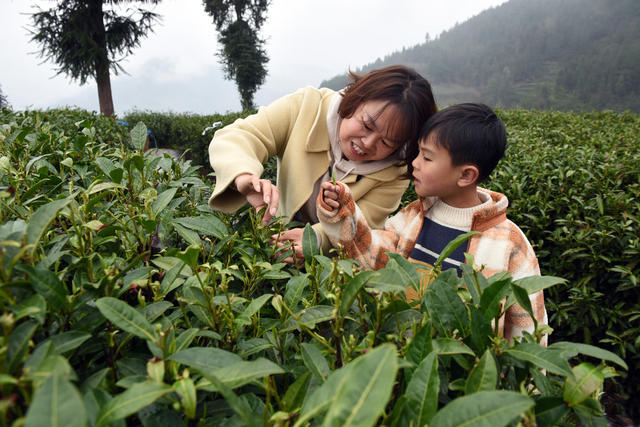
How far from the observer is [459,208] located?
192 centimetres

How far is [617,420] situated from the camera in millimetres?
2852

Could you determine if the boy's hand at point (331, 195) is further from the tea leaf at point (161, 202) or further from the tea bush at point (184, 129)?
the tea bush at point (184, 129)

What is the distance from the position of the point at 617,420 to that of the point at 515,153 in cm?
264

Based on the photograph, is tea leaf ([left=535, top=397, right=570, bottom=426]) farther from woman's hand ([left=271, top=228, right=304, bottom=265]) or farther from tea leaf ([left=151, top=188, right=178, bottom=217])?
tea leaf ([left=151, top=188, right=178, bottom=217])

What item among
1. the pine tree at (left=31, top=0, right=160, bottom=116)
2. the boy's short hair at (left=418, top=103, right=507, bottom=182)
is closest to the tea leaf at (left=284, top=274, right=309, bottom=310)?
the boy's short hair at (left=418, top=103, right=507, bottom=182)

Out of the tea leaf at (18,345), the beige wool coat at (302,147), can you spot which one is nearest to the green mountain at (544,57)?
the beige wool coat at (302,147)

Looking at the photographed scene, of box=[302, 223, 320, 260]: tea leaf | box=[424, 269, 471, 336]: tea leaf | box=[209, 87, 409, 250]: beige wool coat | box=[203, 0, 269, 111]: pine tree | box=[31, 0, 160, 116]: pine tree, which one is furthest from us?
box=[203, 0, 269, 111]: pine tree

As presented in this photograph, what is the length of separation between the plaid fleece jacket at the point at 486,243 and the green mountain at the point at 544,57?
125 ft

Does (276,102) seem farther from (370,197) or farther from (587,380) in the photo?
(587,380)

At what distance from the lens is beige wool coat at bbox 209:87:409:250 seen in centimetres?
223

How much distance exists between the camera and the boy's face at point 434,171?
5.75ft

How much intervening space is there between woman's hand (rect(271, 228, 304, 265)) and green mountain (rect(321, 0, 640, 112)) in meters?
38.7

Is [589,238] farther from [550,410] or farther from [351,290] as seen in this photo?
[351,290]

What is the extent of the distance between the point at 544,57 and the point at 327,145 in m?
77.3
